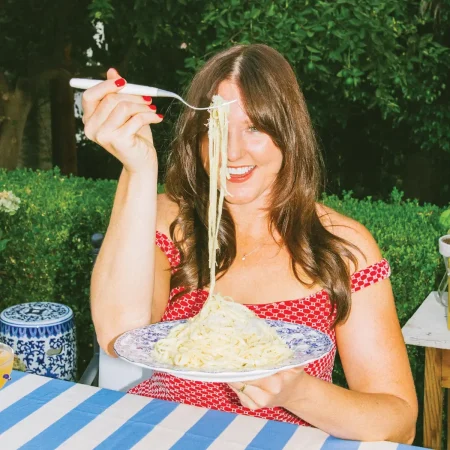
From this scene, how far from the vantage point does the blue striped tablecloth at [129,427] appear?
1886mm

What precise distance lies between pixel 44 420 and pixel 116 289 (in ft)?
1.62

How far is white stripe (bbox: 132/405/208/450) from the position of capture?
1.88 m

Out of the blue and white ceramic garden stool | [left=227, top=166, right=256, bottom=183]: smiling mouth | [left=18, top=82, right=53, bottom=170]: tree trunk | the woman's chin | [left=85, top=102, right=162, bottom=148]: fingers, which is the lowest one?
the blue and white ceramic garden stool

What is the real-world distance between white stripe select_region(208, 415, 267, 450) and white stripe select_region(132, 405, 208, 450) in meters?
0.11

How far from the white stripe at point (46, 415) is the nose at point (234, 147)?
0.90m

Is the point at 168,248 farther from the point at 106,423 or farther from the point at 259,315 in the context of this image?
the point at 106,423

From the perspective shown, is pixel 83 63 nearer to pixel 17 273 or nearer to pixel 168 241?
pixel 17 273

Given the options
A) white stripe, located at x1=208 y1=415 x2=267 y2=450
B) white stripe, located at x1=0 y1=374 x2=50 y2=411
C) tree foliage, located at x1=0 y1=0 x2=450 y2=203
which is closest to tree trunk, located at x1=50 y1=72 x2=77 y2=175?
tree foliage, located at x1=0 y1=0 x2=450 y2=203

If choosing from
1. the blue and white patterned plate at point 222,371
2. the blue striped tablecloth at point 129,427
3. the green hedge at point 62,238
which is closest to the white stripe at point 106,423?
the blue striped tablecloth at point 129,427

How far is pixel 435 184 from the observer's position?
10.2 metres

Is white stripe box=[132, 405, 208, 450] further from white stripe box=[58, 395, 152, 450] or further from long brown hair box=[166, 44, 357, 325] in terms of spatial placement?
long brown hair box=[166, 44, 357, 325]

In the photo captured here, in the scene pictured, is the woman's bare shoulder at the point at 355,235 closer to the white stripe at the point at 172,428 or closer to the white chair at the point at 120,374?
the white stripe at the point at 172,428

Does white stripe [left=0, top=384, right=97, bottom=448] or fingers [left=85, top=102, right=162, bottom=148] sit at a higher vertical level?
fingers [left=85, top=102, right=162, bottom=148]

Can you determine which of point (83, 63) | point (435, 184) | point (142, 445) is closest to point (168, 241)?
point (142, 445)
